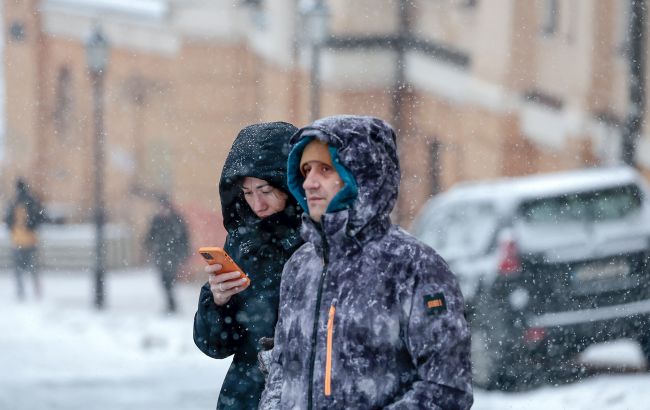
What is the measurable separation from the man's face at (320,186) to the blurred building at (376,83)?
8724mm

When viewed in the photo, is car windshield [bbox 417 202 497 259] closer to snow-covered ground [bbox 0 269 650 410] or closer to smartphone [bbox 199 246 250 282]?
snow-covered ground [bbox 0 269 650 410]

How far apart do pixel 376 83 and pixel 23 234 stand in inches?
171

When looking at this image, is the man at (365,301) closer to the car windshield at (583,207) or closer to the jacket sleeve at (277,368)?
the jacket sleeve at (277,368)

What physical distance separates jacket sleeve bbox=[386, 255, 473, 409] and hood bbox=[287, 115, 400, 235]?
16 centimetres

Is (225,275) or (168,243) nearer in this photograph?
(225,275)

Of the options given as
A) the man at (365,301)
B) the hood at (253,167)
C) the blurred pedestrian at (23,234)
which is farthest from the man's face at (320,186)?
the blurred pedestrian at (23,234)

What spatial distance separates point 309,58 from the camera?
14172mm

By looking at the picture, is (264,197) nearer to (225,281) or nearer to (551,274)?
(225,281)

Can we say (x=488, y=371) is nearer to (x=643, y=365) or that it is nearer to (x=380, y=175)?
(x=643, y=365)

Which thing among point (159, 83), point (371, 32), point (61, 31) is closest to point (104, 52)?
point (371, 32)

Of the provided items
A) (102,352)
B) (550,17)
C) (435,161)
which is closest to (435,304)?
(102,352)

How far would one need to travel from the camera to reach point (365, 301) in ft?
7.95

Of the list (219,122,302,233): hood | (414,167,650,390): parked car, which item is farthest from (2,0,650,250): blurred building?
(219,122,302,233): hood

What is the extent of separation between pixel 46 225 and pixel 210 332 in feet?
51.7
